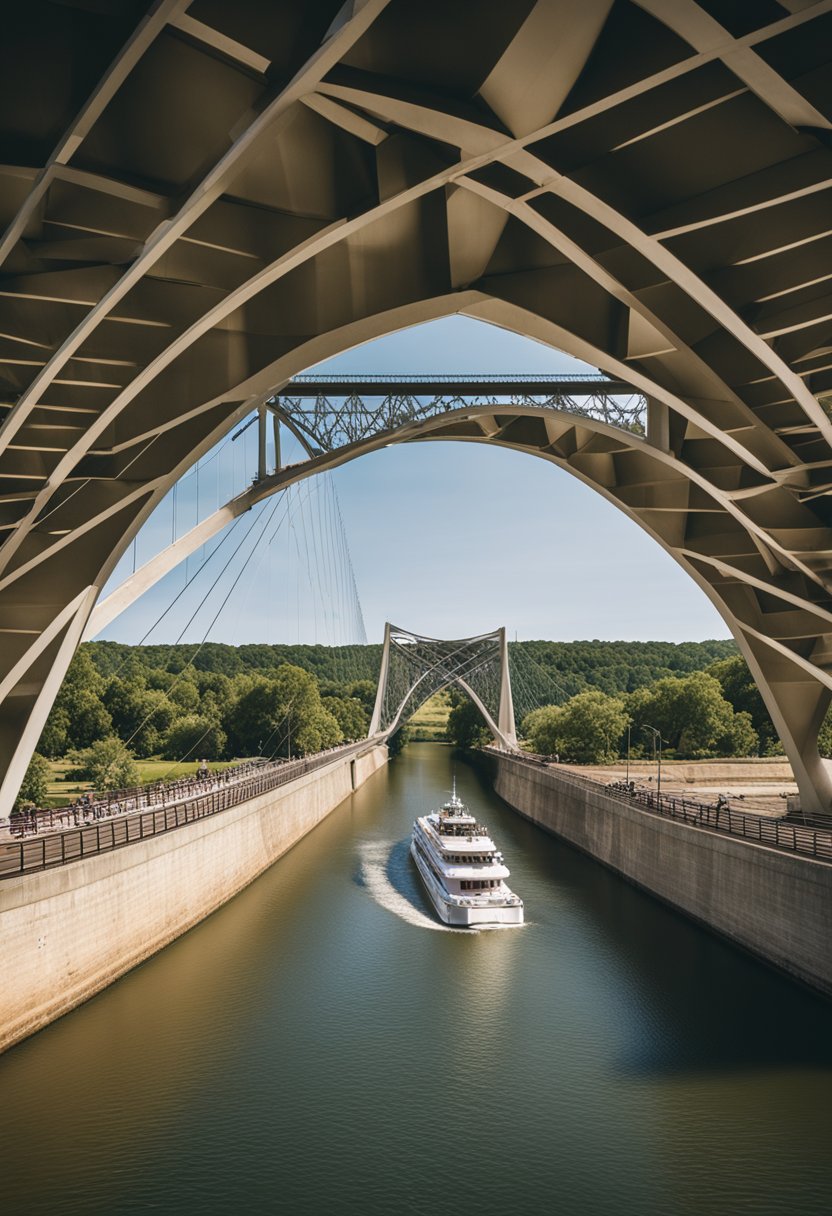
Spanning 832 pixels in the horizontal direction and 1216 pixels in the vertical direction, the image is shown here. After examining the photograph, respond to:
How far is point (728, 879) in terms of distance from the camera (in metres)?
21.3

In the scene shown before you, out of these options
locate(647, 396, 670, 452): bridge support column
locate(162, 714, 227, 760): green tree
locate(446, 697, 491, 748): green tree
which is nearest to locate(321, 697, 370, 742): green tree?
locate(446, 697, 491, 748): green tree

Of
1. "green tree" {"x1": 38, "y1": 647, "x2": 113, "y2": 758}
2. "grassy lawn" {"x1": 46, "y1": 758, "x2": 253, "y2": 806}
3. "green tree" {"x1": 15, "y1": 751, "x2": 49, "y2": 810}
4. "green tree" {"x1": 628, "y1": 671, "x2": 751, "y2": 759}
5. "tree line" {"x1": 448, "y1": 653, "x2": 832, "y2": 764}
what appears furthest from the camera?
"green tree" {"x1": 628, "y1": 671, "x2": 751, "y2": 759}

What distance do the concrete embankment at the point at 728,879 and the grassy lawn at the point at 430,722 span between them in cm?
9057

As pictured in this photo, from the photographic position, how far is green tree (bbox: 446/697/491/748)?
108m

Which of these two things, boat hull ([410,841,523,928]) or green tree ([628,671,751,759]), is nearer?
boat hull ([410,841,523,928])

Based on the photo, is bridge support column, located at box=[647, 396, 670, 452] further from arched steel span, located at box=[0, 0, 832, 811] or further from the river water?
the river water

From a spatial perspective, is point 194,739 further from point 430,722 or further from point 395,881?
point 430,722

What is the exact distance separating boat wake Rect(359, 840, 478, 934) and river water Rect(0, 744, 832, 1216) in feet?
Answer: 5.50

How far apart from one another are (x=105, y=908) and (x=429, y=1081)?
24.7ft

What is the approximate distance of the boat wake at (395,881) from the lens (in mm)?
25516

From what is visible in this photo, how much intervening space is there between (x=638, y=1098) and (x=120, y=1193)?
809cm

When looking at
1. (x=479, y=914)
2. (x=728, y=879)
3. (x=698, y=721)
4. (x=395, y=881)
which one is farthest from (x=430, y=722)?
(x=728, y=879)

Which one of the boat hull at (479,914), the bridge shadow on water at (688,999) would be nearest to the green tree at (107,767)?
the boat hull at (479,914)

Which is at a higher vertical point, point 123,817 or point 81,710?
point 81,710
